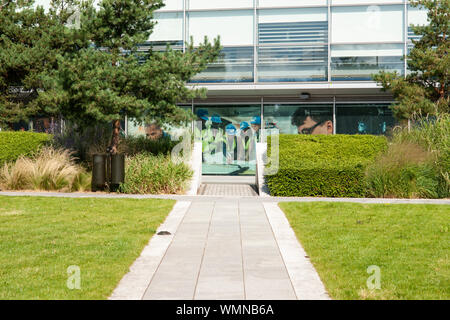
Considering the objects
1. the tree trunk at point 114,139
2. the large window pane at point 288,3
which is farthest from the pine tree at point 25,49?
the large window pane at point 288,3

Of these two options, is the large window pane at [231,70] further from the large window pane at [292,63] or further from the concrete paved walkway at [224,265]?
the concrete paved walkway at [224,265]

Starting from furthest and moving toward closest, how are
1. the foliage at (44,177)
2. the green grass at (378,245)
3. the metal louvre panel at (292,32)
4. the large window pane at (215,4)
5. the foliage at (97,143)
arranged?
the large window pane at (215,4)
the metal louvre panel at (292,32)
the foliage at (97,143)
the foliage at (44,177)
the green grass at (378,245)

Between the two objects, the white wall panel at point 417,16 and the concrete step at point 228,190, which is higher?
the white wall panel at point 417,16

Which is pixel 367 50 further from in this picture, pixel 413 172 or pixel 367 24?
pixel 413 172

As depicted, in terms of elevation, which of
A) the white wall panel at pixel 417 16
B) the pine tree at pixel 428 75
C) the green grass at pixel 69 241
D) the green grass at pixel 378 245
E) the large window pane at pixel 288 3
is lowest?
the green grass at pixel 378 245

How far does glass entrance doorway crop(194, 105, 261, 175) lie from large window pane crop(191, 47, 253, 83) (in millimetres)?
1349

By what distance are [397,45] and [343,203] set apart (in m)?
10.0

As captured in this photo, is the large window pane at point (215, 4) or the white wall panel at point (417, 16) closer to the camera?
the white wall panel at point (417, 16)

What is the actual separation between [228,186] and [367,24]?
855 cm

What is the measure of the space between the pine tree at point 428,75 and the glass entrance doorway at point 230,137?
222 inches

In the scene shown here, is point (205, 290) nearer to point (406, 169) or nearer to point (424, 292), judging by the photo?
point (424, 292)

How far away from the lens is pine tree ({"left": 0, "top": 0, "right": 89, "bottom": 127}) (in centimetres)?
1554

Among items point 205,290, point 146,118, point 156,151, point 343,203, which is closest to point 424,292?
point 205,290

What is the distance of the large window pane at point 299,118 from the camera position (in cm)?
1931
